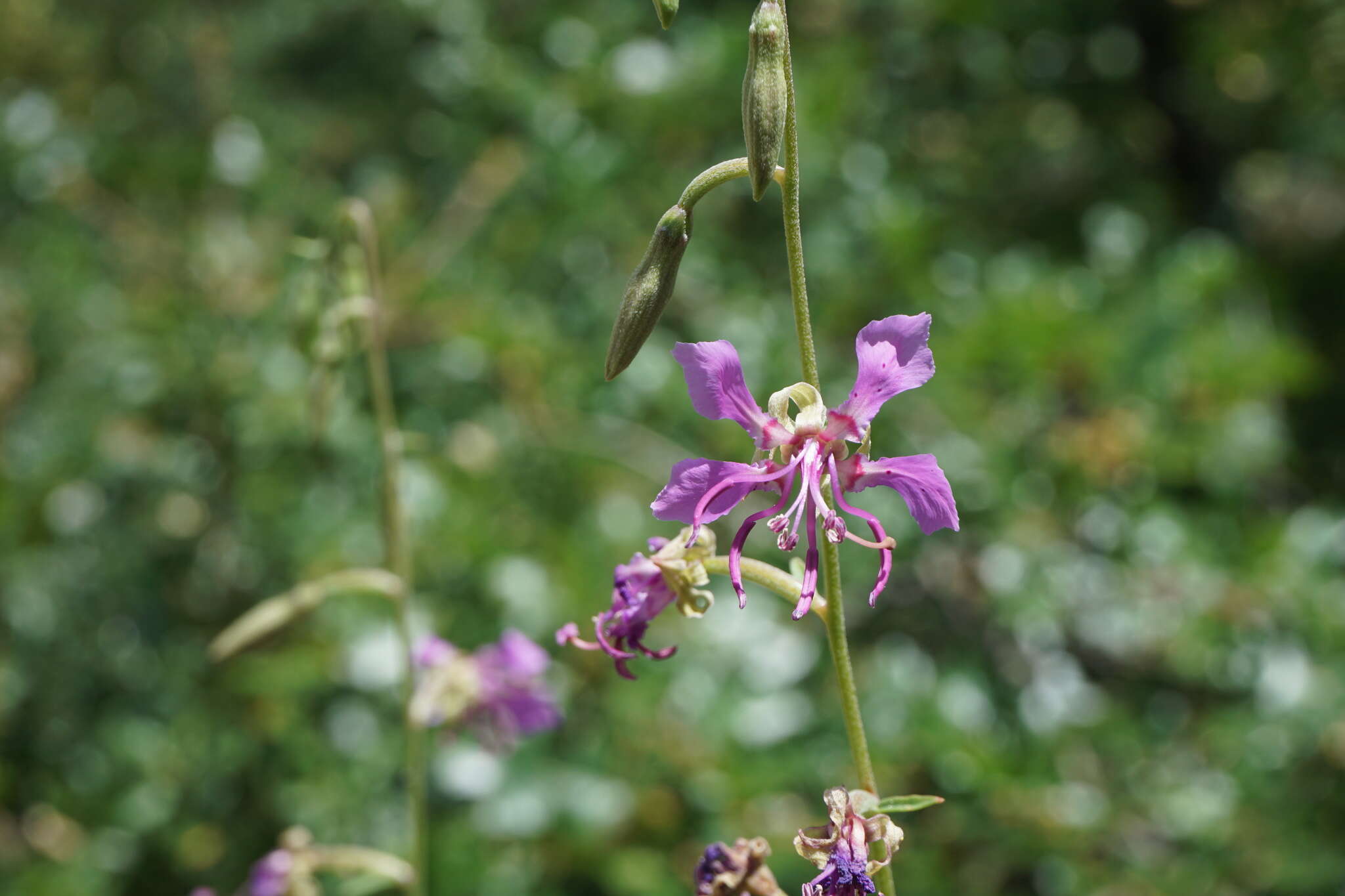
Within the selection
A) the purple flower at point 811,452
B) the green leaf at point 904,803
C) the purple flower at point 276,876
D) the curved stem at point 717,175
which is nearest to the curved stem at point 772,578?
the purple flower at point 811,452

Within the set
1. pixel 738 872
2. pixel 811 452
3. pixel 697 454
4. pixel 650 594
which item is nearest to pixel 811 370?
pixel 811 452

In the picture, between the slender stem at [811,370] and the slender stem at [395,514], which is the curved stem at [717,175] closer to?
the slender stem at [811,370]

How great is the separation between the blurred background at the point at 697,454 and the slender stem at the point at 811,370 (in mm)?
651

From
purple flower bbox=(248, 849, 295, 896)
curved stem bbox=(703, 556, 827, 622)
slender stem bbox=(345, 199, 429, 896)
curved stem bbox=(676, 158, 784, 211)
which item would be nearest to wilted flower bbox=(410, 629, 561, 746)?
slender stem bbox=(345, 199, 429, 896)

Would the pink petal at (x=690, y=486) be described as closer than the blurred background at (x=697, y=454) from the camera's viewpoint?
Yes

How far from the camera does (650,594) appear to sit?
30.1 inches

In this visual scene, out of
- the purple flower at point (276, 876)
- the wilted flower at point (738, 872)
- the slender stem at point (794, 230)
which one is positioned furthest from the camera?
the purple flower at point (276, 876)

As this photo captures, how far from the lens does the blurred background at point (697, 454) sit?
1.68 m

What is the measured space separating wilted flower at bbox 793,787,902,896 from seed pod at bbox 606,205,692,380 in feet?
0.94

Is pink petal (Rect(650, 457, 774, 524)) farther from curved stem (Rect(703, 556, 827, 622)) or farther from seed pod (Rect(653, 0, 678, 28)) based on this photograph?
seed pod (Rect(653, 0, 678, 28))

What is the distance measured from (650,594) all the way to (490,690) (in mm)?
567

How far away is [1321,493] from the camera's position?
2393mm

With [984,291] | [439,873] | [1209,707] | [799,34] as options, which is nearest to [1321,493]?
[1209,707]

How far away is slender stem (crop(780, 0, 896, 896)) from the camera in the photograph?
2.04 feet
